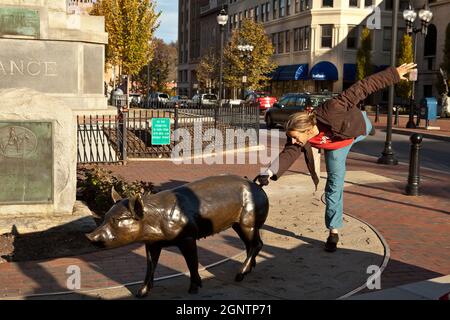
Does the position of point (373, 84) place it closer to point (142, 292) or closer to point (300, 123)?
point (300, 123)

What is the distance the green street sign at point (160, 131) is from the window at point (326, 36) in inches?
1486

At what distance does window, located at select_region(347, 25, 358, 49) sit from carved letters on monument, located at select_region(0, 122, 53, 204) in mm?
45913

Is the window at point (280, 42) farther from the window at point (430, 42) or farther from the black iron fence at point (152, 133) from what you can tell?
the black iron fence at point (152, 133)

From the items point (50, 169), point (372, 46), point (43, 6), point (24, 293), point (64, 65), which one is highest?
point (372, 46)

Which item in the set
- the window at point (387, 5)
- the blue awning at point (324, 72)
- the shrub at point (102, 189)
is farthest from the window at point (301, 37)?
the shrub at point (102, 189)

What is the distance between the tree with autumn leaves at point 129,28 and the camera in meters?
34.0

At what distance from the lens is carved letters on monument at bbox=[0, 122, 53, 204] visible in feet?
22.1

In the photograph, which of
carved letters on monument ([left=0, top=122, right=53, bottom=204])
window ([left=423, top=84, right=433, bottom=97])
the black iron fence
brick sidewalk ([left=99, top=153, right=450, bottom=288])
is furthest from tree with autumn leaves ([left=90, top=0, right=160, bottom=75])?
carved letters on monument ([left=0, top=122, right=53, bottom=204])

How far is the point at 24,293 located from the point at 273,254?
8.73 ft

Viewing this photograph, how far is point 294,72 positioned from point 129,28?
67.3 ft

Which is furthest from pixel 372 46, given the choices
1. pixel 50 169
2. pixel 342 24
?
pixel 50 169

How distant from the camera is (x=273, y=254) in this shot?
604 centimetres

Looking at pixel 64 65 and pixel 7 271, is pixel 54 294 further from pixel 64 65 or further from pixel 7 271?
pixel 64 65

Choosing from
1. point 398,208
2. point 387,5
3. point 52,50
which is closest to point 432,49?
point 387,5
